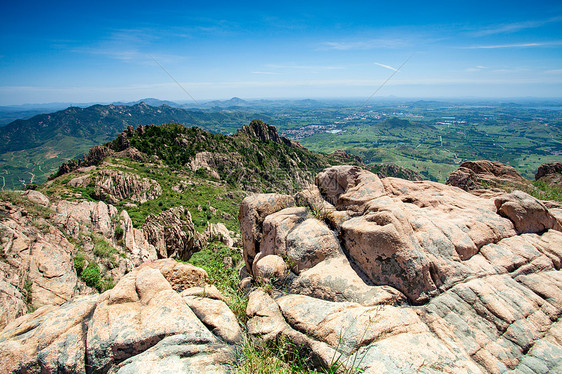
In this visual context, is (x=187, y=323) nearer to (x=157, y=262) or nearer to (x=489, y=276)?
(x=157, y=262)

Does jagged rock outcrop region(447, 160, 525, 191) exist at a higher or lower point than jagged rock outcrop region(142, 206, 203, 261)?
higher

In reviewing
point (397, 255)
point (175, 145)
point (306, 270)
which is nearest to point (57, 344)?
point (306, 270)

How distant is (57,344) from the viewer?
535cm

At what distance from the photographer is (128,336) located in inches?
211

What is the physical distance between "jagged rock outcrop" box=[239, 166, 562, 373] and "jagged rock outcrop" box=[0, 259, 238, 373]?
1214 millimetres

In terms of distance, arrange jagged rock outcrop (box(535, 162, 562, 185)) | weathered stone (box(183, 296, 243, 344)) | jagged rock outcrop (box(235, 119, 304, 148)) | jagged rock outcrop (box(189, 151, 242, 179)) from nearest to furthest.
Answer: weathered stone (box(183, 296, 243, 344)) → jagged rock outcrop (box(535, 162, 562, 185)) → jagged rock outcrop (box(189, 151, 242, 179)) → jagged rock outcrop (box(235, 119, 304, 148))

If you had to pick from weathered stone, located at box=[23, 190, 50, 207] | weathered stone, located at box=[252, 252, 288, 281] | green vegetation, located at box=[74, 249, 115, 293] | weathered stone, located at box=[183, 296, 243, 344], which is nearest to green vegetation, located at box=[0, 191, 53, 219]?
weathered stone, located at box=[23, 190, 50, 207]

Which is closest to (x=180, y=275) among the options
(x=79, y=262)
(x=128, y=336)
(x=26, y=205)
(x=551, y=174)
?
(x=128, y=336)

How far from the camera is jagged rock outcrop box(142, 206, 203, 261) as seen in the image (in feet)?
96.0

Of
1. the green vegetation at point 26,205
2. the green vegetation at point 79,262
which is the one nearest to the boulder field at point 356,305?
the green vegetation at point 79,262

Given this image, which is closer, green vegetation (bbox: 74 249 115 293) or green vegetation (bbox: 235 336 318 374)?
green vegetation (bbox: 235 336 318 374)

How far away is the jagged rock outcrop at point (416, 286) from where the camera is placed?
5.52m

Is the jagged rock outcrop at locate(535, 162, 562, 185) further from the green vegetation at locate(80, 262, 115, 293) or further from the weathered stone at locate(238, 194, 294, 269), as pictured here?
the green vegetation at locate(80, 262, 115, 293)

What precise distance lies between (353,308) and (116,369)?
563cm
